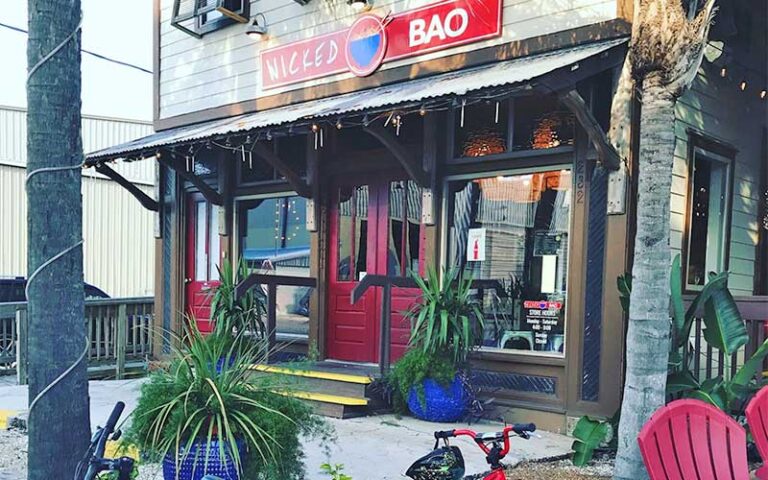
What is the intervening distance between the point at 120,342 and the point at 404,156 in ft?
17.4

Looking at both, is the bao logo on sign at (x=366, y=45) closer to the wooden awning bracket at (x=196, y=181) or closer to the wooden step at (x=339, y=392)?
the wooden awning bracket at (x=196, y=181)

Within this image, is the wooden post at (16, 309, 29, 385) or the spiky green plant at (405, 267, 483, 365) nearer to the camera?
the spiky green plant at (405, 267, 483, 365)

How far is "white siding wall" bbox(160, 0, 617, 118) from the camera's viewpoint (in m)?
6.17

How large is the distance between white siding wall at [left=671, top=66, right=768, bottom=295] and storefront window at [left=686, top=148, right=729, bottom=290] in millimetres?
205

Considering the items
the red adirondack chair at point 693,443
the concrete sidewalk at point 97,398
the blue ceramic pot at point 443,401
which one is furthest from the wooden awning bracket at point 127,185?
the red adirondack chair at point 693,443

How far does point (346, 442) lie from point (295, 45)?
484cm

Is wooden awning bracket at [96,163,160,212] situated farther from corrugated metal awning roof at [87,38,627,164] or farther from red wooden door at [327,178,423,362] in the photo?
red wooden door at [327,178,423,362]

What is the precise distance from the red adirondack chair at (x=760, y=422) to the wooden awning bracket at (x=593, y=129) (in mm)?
2327

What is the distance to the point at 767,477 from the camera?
363 centimetres

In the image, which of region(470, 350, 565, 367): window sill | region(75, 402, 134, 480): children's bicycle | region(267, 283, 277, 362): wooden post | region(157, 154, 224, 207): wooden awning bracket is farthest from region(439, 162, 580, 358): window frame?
region(75, 402, 134, 480): children's bicycle

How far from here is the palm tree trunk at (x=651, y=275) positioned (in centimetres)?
405

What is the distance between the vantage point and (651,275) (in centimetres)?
405

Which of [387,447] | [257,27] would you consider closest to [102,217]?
[257,27]

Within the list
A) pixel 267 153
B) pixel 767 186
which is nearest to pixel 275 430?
pixel 267 153
